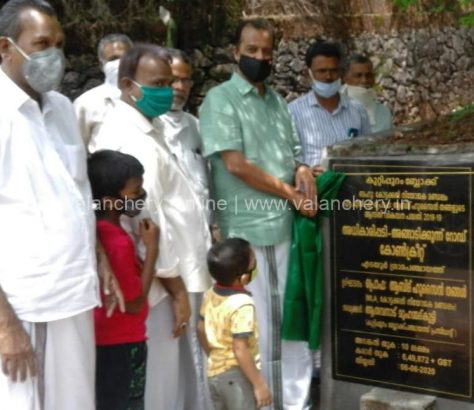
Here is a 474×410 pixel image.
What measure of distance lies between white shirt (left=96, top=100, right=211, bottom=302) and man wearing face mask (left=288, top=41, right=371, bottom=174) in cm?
101

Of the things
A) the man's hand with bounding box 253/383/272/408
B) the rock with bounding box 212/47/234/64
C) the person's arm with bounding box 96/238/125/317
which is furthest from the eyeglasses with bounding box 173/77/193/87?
the rock with bounding box 212/47/234/64

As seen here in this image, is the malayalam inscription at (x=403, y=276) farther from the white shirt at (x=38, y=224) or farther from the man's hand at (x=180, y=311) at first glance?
the white shirt at (x=38, y=224)

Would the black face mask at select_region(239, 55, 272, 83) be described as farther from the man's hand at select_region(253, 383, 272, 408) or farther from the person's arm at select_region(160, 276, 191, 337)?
the man's hand at select_region(253, 383, 272, 408)

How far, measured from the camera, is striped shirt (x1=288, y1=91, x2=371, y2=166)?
5062 mm

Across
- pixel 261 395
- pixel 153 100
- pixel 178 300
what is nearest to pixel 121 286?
pixel 178 300

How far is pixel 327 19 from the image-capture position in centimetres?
1087

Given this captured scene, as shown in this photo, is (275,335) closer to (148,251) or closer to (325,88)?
(148,251)

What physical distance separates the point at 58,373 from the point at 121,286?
20.3 inches

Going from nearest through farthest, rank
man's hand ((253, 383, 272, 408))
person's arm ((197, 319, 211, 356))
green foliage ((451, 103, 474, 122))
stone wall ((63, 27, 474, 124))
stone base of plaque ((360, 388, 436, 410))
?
man's hand ((253, 383, 272, 408)), person's arm ((197, 319, 211, 356)), stone base of plaque ((360, 388, 436, 410)), green foliage ((451, 103, 474, 122)), stone wall ((63, 27, 474, 124))

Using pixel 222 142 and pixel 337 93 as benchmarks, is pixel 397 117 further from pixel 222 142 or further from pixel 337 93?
pixel 222 142

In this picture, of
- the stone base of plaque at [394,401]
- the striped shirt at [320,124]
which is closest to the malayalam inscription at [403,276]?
the stone base of plaque at [394,401]

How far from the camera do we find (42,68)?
3.20m

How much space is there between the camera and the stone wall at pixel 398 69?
1008cm

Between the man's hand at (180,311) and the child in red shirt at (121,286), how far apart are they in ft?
1.25
